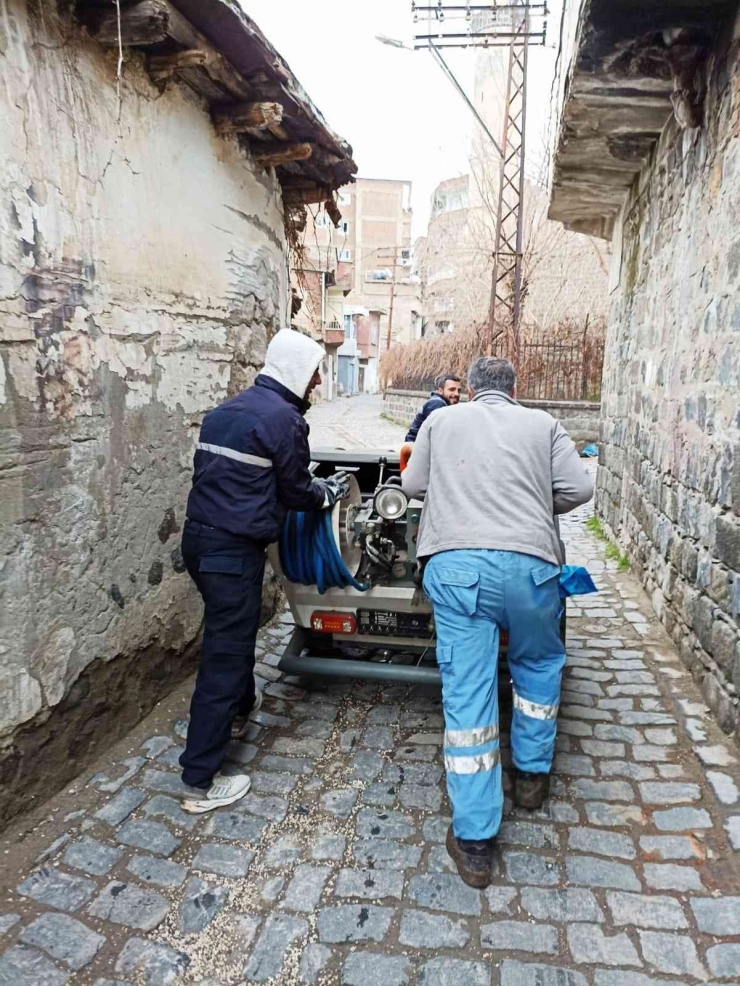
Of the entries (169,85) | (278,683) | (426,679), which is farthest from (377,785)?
(169,85)

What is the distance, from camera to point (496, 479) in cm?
275

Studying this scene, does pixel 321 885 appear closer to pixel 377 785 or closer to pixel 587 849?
pixel 377 785

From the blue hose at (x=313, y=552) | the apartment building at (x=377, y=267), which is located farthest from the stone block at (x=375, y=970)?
the apartment building at (x=377, y=267)

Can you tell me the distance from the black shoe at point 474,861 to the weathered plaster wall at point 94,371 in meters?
1.77

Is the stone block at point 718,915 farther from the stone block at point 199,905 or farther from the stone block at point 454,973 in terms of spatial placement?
the stone block at point 199,905

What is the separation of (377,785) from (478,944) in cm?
95

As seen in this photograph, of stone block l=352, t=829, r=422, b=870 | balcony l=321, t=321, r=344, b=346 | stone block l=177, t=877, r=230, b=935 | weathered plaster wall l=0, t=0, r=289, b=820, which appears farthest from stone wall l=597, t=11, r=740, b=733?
balcony l=321, t=321, r=344, b=346

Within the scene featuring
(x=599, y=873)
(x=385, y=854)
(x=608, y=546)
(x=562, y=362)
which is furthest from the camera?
(x=562, y=362)

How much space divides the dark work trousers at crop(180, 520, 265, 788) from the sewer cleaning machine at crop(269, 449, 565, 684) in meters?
0.47

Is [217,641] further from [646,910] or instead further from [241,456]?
[646,910]

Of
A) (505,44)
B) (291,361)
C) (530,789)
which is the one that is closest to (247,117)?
(291,361)

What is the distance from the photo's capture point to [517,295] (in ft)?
48.8

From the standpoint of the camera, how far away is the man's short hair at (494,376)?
10.00 ft

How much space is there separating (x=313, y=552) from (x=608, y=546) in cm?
479
